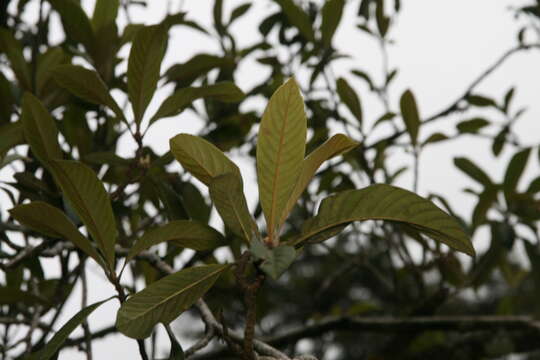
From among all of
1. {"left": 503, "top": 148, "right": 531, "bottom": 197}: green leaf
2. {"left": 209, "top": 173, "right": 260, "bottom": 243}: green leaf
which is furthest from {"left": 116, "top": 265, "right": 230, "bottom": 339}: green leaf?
{"left": 503, "top": 148, "right": 531, "bottom": 197}: green leaf

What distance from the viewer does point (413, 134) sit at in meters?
1.62

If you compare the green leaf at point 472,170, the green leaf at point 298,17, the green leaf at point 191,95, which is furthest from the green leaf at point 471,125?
the green leaf at point 191,95

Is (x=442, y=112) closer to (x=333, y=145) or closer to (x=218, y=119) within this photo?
(x=218, y=119)

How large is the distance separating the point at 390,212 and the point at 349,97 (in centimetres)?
94

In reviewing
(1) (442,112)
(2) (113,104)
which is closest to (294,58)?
(1) (442,112)

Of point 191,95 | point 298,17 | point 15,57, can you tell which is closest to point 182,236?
point 191,95

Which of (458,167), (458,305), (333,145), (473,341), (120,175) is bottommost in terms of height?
(458,305)

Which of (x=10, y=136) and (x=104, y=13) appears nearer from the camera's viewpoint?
(x=10, y=136)

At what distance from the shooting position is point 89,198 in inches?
32.8

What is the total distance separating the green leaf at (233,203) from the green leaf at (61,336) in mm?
223

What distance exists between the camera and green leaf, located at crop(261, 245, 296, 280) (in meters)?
0.65

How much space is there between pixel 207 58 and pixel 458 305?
3.96 meters

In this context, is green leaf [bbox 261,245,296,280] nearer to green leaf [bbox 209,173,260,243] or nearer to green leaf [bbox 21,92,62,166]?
green leaf [bbox 209,173,260,243]

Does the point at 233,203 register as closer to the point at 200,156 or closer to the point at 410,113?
the point at 200,156
